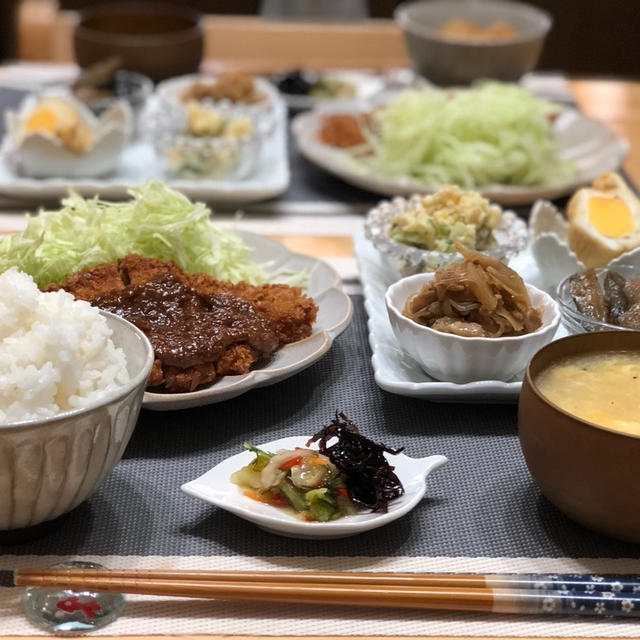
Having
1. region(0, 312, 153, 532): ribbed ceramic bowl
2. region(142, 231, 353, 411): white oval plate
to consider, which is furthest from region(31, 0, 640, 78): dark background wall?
region(0, 312, 153, 532): ribbed ceramic bowl

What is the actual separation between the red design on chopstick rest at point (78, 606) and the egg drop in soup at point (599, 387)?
794 mm

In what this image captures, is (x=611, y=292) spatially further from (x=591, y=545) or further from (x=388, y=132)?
(x=388, y=132)

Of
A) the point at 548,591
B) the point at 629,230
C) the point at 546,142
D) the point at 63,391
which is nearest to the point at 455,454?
the point at 548,591

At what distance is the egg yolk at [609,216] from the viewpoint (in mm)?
2648

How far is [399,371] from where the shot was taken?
2.13 metres

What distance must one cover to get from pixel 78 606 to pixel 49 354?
1.23 ft

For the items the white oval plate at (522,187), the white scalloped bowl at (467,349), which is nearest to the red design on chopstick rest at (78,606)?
the white scalloped bowl at (467,349)

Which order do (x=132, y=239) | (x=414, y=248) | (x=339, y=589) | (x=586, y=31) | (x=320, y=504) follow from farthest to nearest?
1. (x=586, y=31)
2. (x=414, y=248)
3. (x=132, y=239)
4. (x=320, y=504)
5. (x=339, y=589)

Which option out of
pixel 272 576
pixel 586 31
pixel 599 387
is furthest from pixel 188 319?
pixel 586 31

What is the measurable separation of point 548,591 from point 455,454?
1.49ft

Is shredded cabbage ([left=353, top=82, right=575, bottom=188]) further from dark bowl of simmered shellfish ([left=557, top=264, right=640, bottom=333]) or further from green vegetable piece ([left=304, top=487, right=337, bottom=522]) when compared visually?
green vegetable piece ([left=304, top=487, right=337, bottom=522])

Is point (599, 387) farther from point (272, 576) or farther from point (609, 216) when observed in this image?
point (609, 216)

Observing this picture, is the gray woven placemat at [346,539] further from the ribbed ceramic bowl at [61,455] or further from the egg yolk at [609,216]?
the egg yolk at [609,216]

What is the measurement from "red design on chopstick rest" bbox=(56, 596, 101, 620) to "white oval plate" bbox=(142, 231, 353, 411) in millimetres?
455
